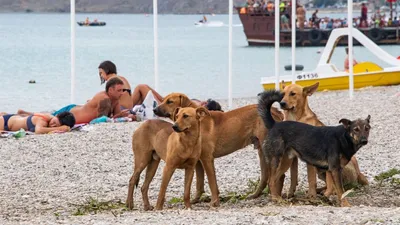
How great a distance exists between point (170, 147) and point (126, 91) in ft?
25.2

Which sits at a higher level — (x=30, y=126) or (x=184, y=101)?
(x=184, y=101)

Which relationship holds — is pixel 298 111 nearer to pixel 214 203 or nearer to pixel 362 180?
pixel 362 180

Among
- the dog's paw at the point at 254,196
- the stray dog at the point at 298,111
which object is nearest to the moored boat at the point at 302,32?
the stray dog at the point at 298,111

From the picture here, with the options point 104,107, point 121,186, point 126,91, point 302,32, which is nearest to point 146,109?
point 126,91

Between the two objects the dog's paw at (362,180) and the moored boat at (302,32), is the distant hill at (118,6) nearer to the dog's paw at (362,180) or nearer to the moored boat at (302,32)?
the moored boat at (302,32)

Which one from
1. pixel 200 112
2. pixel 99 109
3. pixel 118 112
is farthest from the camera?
pixel 118 112

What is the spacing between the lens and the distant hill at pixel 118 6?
485ft

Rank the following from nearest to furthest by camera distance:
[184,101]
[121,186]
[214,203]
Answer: [214,203] → [184,101] → [121,186]

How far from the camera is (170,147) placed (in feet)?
29.0

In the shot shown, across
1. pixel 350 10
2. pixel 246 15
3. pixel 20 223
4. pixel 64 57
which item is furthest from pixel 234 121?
pixel 246 15

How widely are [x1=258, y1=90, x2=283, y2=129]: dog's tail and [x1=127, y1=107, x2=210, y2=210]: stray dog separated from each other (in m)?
0.55

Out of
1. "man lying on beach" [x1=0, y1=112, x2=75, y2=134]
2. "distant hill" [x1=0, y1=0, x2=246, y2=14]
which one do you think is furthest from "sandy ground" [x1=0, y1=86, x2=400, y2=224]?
"distant hill" [x1=0, y1=0, x2=246, y2=14]

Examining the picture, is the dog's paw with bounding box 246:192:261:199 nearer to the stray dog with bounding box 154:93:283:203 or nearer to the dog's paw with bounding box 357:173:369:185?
the stray dog with bounding box 154:93:283:203

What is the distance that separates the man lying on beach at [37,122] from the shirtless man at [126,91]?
36.6 inches
